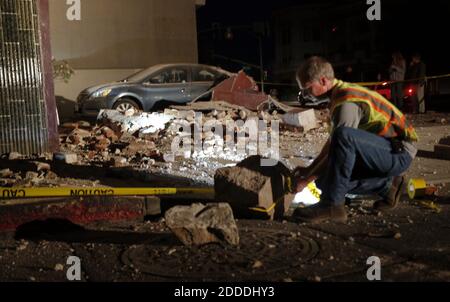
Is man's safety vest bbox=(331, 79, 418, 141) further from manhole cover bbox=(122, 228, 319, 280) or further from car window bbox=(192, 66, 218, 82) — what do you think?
car window bbox=(192, 66, 218, 82)

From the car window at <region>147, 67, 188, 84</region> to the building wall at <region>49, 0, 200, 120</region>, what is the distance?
5.54 metres

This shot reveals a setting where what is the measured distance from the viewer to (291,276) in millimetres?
3322

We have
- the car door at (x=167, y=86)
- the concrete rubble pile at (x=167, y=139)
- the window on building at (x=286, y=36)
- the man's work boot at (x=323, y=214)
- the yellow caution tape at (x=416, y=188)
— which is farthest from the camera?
the window on building at (x=286, y=36)

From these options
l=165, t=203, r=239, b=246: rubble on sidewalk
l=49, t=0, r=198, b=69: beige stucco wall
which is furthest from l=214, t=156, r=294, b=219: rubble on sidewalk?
l=49, t=0, r=198, b=69: beige stucco wall

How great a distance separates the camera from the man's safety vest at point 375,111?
173 inches

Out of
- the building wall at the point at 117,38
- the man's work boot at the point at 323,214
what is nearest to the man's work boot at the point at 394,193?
the man's work boot at the point at 323,214

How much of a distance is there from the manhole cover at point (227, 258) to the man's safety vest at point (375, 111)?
3.80 feet

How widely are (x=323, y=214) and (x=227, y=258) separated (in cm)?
115

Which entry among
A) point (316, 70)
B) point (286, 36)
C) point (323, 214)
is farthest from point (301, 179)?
point (286, 36)

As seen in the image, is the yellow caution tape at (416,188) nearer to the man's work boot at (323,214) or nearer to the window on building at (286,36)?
the man's work boot at (323,214)

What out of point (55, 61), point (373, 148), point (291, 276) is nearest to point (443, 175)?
point (373, 148)

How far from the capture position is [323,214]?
4496 mm

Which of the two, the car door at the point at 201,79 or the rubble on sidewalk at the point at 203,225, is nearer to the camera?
the rubble on sidewalk at the point at 203,225
